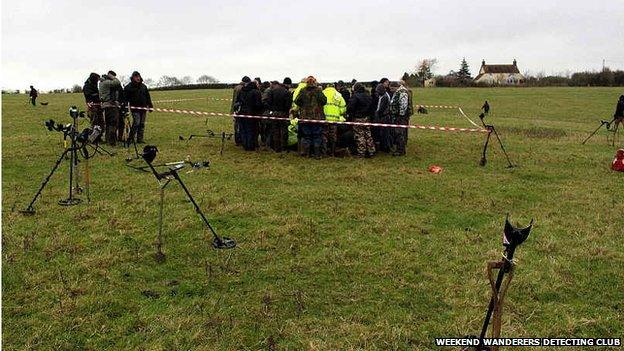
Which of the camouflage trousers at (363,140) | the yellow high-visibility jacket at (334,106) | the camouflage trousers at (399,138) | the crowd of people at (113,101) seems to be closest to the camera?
the yellow high-visibility jacket at (334,106)

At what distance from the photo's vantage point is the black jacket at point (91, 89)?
13117 mm

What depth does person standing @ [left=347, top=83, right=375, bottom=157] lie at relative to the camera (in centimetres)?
1205

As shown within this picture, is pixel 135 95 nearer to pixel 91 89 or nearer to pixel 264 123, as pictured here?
pixel 91 89

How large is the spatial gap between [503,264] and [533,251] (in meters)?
3.67

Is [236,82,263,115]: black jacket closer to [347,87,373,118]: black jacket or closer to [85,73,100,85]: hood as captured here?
[347,87,373,118]: black jacket

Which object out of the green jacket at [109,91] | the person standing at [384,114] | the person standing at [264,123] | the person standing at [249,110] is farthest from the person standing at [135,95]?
the person standing at [384,114]

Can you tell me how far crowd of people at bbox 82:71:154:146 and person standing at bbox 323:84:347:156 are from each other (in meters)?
5.01

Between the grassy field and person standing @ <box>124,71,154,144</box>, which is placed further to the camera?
person standing @ <box>124,71,154,144</box>

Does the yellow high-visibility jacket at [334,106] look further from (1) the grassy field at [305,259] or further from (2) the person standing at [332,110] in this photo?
(1) the grassy field at [305,259]

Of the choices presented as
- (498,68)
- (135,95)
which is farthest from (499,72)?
(135,95)

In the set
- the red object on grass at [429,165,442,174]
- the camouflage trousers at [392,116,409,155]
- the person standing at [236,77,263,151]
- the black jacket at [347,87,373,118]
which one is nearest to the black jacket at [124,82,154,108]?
the person standing at [236,77,263,151]

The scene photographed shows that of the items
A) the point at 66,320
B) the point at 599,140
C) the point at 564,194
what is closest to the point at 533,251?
the point at 564,194

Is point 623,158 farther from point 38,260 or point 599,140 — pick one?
point 38,260

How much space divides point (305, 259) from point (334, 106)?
6.63 meters
